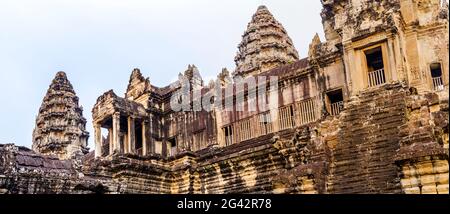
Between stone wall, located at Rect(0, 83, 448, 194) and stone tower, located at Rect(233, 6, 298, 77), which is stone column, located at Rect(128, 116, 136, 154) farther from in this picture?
stone tower, located at Rect(233, 6, 298, 77)

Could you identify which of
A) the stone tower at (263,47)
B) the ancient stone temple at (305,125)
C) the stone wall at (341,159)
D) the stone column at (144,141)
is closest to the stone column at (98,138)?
the ancient stone temple at (305,125)

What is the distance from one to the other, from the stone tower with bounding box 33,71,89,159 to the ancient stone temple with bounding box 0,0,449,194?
41.6 ft

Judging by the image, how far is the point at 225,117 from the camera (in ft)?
83.6

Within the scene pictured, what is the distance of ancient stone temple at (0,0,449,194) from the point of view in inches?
556

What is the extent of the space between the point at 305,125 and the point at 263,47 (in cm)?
2363

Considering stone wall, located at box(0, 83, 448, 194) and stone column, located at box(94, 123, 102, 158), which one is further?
stone column, located at box(94, 123, 102, 158)

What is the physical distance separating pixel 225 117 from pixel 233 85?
5.11 feet

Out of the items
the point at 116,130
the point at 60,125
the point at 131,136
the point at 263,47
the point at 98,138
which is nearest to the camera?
the point at 116,130

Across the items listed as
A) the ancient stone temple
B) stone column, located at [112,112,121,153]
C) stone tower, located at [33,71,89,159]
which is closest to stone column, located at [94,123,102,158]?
the ancient stone temple

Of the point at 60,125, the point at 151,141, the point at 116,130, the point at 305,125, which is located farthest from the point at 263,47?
the point at 305,125

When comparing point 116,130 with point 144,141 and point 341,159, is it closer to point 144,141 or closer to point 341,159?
point 144,141

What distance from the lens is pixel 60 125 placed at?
43.2 m

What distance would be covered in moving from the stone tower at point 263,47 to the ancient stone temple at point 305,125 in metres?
16.2

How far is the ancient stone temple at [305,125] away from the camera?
46.3ft
